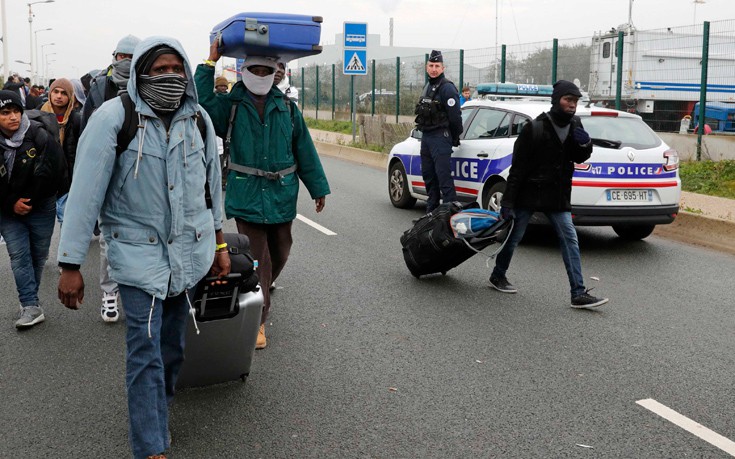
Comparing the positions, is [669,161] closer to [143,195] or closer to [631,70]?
[143,195]

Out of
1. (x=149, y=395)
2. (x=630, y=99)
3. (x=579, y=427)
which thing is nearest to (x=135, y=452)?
(x=149, y=395)

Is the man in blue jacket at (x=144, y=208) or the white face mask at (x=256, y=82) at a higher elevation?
the white face mask at (x=256, y=82)

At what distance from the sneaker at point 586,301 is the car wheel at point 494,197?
9.79ft

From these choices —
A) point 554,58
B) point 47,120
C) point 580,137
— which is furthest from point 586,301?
point 554,58

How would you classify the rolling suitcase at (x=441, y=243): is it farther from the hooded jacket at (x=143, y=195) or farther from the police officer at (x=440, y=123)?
the hooded jacket at (x=143, y=195)

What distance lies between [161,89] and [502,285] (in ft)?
14.7

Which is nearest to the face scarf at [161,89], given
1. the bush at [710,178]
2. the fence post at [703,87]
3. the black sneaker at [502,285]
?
the black sneaker at [502,285]

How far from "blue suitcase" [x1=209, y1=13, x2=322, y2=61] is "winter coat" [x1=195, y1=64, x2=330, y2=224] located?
30cm

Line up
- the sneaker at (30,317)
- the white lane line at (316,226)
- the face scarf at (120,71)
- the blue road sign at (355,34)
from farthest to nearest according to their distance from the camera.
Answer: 1. the blue road sign at (355,34)
2. the white lane line at (316,226)
3. the sneaker at (30,317)
4. the face scarf at (120,71)

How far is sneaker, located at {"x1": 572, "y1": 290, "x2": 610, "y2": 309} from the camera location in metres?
6.77

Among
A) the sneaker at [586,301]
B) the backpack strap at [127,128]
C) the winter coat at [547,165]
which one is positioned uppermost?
the backpack strap at [127,128]

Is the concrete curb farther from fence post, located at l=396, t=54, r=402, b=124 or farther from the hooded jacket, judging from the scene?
fence post, located at l=396, t=54, r=402, b=124

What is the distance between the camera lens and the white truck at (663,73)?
15867 millimetres

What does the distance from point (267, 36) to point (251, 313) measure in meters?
1.62
